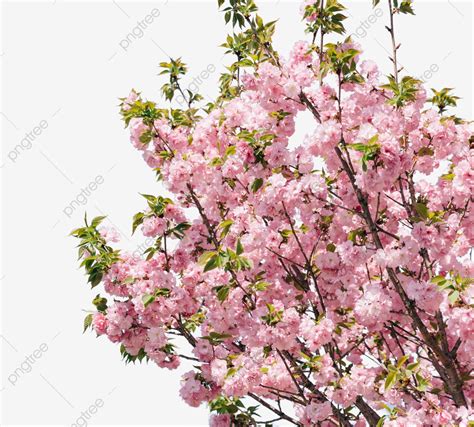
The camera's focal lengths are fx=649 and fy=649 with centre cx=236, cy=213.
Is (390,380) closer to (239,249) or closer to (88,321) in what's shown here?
(239,249)

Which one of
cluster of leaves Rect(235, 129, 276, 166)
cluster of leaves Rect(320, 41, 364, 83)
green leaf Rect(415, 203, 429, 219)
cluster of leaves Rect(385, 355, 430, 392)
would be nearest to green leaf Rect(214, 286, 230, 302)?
cluster of leaves Rect(235, 129, 276, 166)

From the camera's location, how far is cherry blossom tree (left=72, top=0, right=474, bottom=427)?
4.98 metres

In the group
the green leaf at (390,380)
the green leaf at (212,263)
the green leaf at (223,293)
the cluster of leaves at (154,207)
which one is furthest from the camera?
the cluster of leaves at (154,207)

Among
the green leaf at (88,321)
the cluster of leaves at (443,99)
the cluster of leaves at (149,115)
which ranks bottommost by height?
the green leaf at (88,321)

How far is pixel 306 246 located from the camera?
5.62 meters

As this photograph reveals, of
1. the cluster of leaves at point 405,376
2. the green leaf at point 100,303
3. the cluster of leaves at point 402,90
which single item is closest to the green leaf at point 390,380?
the cluster of leaves at point 405,376

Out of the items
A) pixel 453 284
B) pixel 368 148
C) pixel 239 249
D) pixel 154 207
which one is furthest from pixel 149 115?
pixel 453 284

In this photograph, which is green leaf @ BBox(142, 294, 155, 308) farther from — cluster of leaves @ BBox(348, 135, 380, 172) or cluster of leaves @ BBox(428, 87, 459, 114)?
cluster of leaves @ BBox(428, 87, 459, 114)

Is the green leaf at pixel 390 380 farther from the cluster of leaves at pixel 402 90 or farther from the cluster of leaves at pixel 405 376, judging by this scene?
the cluster of leaves at pixel 402 90

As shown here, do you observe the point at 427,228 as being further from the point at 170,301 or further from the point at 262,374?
the point at 170,301

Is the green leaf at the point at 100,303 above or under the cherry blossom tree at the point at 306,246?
under

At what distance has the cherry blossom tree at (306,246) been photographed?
16.4 ft

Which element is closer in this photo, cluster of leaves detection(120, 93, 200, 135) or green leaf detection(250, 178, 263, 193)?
green leaf detection(250, 178, 263, 193)

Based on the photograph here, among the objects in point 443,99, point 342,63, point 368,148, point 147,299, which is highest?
point 443,99
